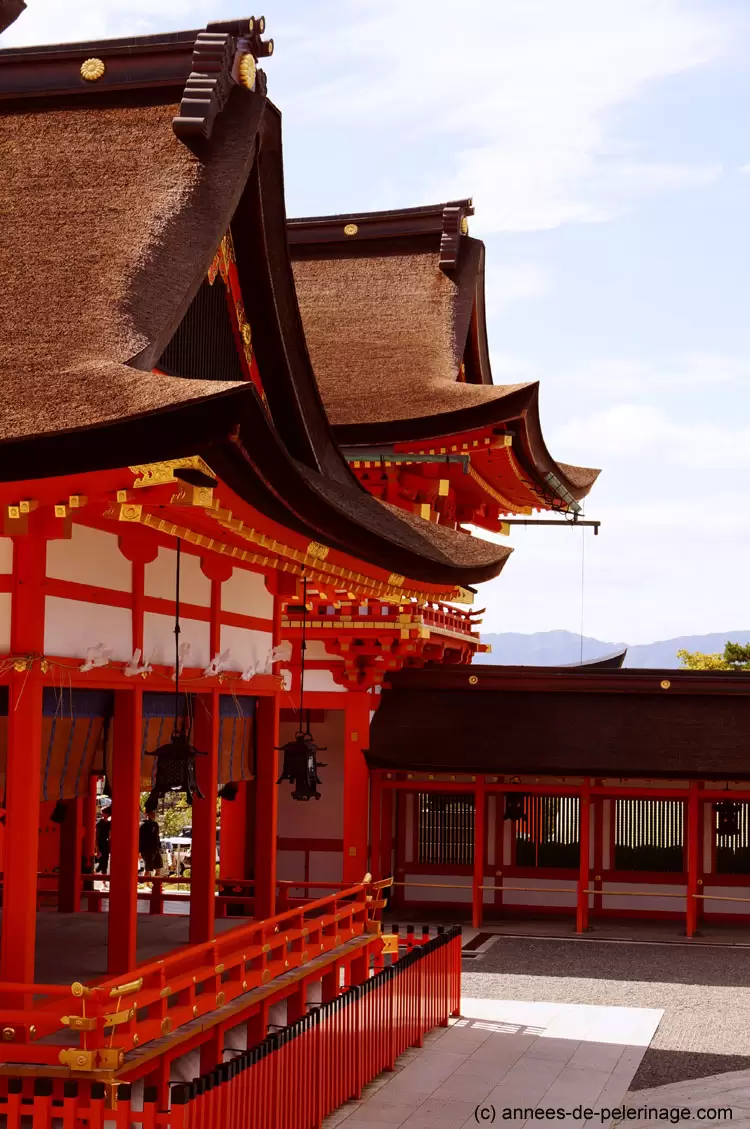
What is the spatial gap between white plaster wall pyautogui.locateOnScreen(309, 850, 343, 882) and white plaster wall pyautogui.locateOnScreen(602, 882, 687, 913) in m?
4.71

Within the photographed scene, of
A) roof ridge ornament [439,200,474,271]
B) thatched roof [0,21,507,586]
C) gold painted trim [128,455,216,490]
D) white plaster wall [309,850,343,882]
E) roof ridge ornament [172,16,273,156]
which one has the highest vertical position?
roof ridge ornament [439,200,474,271]

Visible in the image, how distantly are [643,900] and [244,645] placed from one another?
1287cm

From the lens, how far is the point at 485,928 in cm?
2389

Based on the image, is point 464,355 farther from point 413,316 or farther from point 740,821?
point 740,821

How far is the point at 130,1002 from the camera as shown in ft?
31.3

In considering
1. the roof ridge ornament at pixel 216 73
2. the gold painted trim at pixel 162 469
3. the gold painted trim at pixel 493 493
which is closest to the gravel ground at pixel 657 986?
the gold painted trim at pixel 493 493

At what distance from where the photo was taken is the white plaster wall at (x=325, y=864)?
25.7 m

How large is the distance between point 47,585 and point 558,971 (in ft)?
40.4

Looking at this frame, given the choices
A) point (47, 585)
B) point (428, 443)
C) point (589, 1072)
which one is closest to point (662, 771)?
point (428, 443)

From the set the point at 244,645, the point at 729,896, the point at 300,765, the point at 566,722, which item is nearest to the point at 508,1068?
the point at 300,765

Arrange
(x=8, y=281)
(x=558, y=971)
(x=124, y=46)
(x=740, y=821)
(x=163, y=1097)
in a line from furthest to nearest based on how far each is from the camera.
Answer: (x=740, y=821) < (x=558, y=971) < (x=124, y=46) < (x=8, y=281) < (x=163, y=1097)

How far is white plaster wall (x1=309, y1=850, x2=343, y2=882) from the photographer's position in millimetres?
25703

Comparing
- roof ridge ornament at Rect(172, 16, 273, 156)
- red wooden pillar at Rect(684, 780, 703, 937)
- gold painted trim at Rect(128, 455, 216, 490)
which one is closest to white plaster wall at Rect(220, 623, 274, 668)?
roof ridge ornament at Rect(172, 16, 273, 156)

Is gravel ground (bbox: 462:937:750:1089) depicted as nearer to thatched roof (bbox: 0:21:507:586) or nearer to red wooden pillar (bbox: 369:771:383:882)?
red wooden pillar (bbox: 369:771:383:882)
